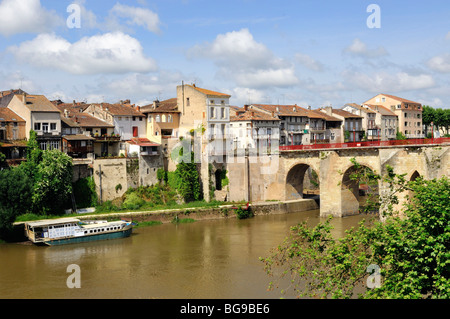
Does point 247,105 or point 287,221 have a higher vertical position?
point 247,105

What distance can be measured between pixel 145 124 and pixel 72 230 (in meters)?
20.4

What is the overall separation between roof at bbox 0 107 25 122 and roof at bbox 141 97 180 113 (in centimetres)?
1340

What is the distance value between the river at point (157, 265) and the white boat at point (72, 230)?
2.40ft

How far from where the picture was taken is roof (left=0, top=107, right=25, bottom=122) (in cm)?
4509

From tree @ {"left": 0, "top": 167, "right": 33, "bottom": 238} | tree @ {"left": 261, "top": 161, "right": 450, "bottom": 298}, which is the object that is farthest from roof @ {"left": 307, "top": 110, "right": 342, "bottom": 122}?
tree @ {"left": 261, "top": 161, "right": 450, "bottom": 298}

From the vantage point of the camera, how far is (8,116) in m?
45.8

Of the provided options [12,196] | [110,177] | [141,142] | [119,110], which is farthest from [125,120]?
[12,196]

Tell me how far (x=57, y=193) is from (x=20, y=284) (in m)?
16.3

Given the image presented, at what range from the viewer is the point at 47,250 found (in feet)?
114

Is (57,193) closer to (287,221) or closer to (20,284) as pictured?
(20,284)

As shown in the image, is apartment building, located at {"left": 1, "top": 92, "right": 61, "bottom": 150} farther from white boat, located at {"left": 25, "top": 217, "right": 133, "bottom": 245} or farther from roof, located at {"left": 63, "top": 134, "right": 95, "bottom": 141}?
white boat, located at {"left": 25, "top": 217, "right": 133, "bottom": 245}

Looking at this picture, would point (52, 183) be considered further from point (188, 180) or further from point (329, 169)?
point (329, 169)
